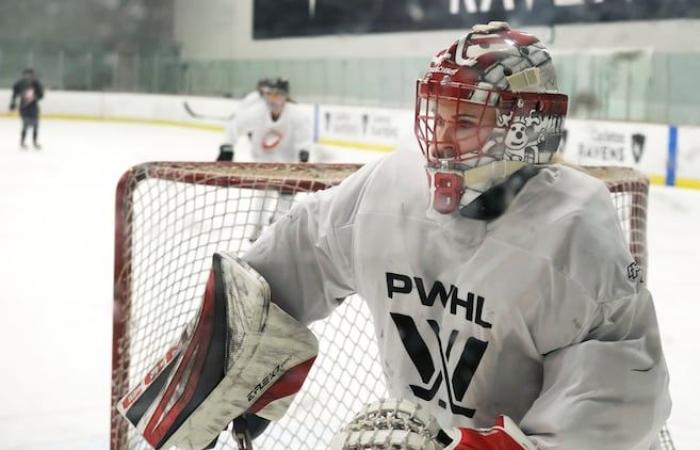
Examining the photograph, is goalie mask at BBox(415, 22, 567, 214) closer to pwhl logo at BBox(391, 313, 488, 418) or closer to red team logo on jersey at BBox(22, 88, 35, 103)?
pwhl logo at BBox(391, 313, 488, 418)

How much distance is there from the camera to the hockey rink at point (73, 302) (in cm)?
230

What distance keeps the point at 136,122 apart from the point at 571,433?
13297 millimetres

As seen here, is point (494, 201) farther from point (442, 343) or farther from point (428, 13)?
point (428, 13)

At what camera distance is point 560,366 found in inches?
39.9

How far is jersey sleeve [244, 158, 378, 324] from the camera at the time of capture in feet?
4.15

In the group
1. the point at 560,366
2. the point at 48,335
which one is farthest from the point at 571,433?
the point at 48,335

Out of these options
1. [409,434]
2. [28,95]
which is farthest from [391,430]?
[28,95]

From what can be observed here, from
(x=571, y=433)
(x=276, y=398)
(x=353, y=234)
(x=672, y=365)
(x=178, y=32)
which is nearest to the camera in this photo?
(x=571, y=433)

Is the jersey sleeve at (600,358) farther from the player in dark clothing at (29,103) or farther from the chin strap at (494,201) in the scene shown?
the player in dark clothing at (29,103)

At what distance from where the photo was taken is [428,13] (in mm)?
11320

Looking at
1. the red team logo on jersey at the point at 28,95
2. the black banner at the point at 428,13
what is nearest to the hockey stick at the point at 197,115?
the black banner at the point at 428,13

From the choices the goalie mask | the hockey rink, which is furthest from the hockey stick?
the goalie mask

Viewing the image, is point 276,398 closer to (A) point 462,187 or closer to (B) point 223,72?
(A) point 462,187

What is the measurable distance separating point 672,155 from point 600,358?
19.8 ft
